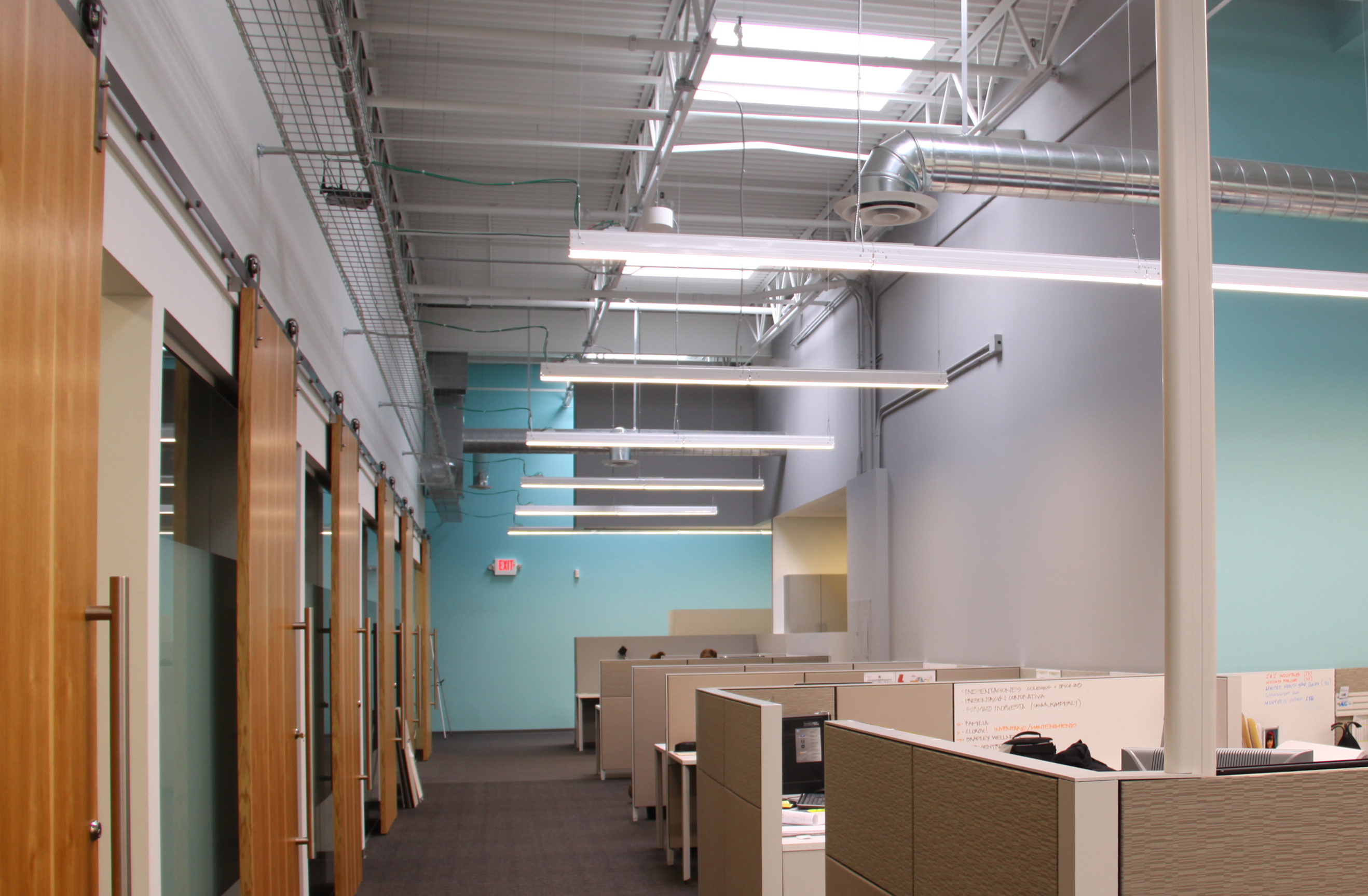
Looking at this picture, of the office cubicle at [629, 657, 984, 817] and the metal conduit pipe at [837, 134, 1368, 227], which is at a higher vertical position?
the metal conduit pipe at [837, 134, 1368, 227]

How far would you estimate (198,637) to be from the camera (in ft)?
10.4

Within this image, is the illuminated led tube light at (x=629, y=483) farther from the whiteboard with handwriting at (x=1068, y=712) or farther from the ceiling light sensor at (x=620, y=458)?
the whiteboard with handwriting at (x=1068, y=712)

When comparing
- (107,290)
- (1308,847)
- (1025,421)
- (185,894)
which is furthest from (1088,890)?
(1025,421)

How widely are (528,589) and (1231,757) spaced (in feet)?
41.2

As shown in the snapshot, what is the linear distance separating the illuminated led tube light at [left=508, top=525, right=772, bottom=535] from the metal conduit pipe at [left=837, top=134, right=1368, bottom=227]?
856 centimetres

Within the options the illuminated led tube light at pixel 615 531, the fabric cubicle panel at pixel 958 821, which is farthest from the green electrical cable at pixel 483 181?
the illuminated led tube light at pixel 615 531

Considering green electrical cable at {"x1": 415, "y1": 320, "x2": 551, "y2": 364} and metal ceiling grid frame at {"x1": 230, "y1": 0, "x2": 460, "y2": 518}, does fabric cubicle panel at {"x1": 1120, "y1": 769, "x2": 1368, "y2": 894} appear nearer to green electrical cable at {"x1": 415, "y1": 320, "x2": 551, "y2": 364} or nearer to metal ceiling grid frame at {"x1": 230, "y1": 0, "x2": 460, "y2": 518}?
metal ceiling grid frame at {"x1": 230, "y1": 0, "x2": 460, "y2": 518}

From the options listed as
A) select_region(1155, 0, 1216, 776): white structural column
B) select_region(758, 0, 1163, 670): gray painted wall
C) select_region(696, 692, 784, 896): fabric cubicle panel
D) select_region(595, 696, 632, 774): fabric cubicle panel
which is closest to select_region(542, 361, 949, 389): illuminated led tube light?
select_region(758, 0, 1163, 670): gray painted wall

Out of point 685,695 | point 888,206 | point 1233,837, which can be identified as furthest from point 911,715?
point 1233,837

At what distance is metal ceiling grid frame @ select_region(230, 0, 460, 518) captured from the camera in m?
3.37

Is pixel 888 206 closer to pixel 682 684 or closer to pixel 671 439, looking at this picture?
pixel 682 684

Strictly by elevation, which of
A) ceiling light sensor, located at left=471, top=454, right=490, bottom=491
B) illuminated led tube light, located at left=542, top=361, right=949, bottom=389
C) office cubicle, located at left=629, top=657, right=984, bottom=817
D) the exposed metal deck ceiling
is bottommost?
office cubicle, located at left=629, top=657, right=984, bottom=817

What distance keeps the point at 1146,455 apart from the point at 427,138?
16.2 ft

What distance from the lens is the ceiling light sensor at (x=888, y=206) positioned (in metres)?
4.70
